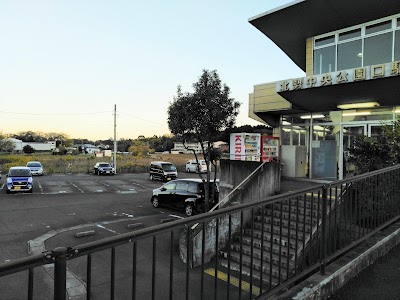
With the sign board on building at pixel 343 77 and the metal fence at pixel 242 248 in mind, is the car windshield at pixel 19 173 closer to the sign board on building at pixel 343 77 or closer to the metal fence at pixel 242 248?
the metal fence at pixel 242 248

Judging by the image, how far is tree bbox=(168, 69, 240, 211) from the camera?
12.8 m

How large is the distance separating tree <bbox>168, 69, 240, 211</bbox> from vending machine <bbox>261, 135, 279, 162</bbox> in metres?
1.82

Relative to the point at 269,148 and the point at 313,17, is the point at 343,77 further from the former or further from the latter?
the point at 269,148

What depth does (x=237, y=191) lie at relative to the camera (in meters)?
9.64

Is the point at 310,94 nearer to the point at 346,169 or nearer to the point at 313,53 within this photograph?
the point at 313,53

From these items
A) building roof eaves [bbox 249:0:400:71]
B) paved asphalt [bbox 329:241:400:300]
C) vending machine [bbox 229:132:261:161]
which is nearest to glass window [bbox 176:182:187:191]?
vending machine [bbox 229:132:261:161]

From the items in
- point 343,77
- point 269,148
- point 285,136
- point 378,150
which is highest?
point 343,77

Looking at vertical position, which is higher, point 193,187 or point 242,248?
point 242,248

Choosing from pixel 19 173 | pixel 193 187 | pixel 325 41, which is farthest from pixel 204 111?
pixel 19 173

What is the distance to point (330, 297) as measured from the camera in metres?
3.11

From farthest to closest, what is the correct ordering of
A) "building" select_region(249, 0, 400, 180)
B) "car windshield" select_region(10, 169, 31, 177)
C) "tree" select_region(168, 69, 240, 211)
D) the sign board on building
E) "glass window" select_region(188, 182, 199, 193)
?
"car windshield" select_region(10, 169, 31, 177) → "glass window" select_region(188, 182, 199, 193) → "tree" select_region(168, 69, 240, 211) → "building" select_region(249, 0, 400, 180) → the sign board on building

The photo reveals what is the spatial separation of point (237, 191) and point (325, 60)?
273 inches

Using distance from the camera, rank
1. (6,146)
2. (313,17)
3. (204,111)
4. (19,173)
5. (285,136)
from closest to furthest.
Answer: (313,17) < (204,111) < (285,136) < (19,173) < (6,146)

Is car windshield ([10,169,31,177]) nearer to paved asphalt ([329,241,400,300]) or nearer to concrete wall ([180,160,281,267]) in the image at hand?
concrete wall ([180,160,281,267])
